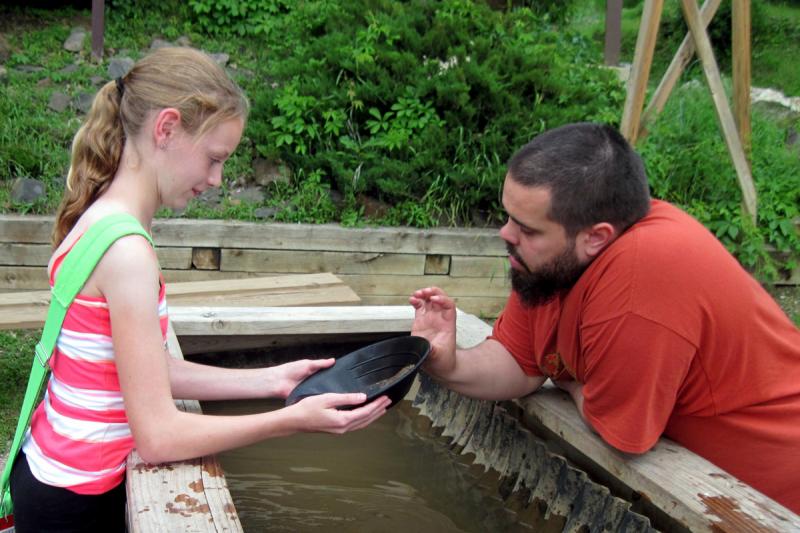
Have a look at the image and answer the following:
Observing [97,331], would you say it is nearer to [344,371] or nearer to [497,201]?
[344,371]

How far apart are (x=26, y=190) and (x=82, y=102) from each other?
1.26 m

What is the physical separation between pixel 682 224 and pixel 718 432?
53 centimetres

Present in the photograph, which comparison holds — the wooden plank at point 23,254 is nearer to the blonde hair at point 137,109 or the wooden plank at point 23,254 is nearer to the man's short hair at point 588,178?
the blonde hair at point 137,109

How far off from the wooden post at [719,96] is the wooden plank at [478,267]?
1587 mm

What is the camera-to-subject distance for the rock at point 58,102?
6.08 m

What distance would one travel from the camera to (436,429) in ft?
10.6

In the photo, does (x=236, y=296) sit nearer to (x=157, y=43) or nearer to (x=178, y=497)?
(x=178, y=497)

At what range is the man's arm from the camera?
102 inches

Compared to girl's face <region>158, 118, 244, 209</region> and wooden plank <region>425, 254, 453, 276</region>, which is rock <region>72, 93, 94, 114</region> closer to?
wooden plank <region>425, 254, 453, 276</region>

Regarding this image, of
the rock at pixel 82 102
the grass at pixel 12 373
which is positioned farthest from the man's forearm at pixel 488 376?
the rock at pixel 82 102

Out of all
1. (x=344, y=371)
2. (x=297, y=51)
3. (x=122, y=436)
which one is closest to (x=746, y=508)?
(x=344, y=371)

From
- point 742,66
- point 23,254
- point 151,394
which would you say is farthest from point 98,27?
point 151,394

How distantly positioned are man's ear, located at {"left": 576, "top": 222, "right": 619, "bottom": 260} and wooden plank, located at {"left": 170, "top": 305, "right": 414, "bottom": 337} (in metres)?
1.13

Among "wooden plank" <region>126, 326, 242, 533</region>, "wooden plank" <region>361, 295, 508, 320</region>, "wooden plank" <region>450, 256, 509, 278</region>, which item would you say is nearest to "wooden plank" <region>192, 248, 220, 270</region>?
"wooden plank" <region>361, 295, 508, 320</region>
